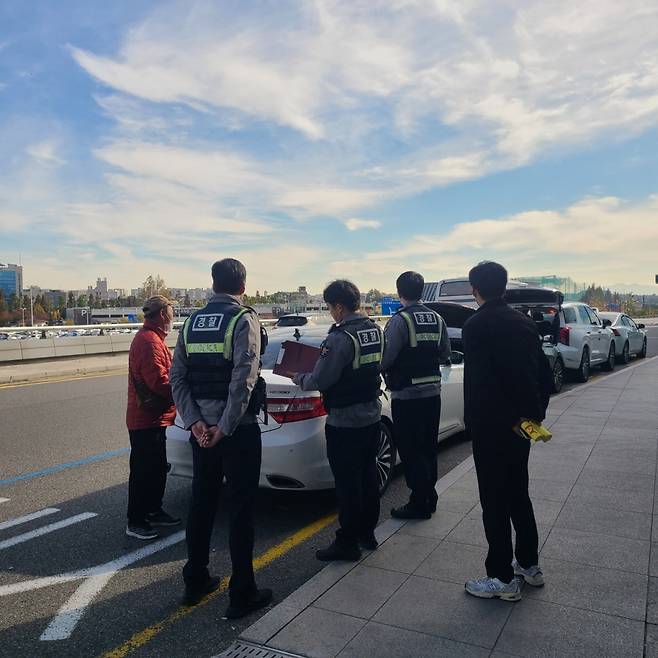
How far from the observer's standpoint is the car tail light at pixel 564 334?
12296mm

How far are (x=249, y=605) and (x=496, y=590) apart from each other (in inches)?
53.5

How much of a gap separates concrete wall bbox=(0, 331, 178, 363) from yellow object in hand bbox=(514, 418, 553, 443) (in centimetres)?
1645

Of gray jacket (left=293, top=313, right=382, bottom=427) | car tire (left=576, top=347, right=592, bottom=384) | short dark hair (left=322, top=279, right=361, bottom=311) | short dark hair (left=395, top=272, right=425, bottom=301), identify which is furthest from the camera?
car tire (left=576, top=347, right=592, bottom=384)

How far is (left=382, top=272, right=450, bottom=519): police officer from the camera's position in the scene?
4.73m

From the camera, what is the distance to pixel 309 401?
15.9 feet

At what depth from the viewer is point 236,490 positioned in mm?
3492

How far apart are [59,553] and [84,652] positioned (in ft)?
4.69

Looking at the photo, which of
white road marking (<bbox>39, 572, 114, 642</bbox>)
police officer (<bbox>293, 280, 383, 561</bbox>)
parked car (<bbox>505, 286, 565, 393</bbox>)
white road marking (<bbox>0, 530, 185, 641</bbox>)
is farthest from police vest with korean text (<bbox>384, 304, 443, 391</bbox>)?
parked car (<bbox>505, 286, 565, 393</bbox>)

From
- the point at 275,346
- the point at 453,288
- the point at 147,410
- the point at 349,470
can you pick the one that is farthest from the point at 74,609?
the point at 453,288

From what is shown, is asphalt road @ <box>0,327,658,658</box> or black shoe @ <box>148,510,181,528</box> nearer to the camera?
asphalt road @ <box>0,327,658,658</box>

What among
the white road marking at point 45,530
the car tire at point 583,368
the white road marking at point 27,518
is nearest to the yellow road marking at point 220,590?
the white road marking at point 45,530

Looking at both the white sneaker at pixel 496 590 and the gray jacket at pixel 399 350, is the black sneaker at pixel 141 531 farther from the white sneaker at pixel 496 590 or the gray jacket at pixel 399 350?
the white sneaker at pixel 496 590

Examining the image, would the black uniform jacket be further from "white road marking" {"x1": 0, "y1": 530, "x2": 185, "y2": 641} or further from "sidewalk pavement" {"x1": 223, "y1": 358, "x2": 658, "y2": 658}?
"white road marking" {"x1": 0, "y1": 530, "x2": 185, "y2": 641}

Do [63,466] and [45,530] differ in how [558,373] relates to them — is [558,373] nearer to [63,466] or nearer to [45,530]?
[63,466]
